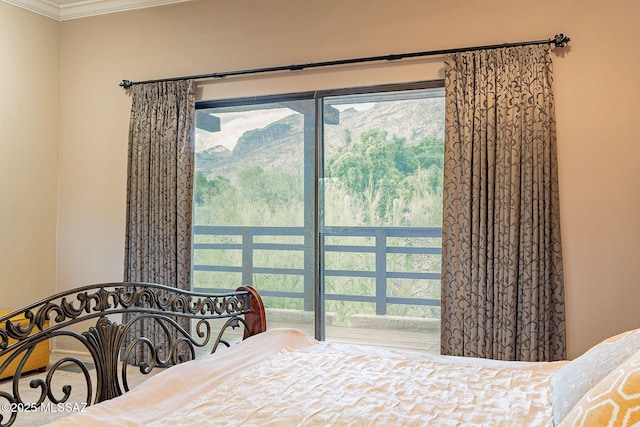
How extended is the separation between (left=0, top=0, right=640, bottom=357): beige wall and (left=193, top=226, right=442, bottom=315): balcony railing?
0.84 meters

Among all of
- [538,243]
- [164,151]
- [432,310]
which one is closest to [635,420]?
[538,243]

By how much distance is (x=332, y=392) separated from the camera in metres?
1.80

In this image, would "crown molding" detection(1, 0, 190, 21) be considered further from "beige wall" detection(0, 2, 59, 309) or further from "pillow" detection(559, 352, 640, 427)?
"pillow" detection(559, 352, 640, 427)

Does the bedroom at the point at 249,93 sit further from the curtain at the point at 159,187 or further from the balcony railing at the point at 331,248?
the balcony railing at the point at 331,248

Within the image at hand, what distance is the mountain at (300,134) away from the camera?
153 inches

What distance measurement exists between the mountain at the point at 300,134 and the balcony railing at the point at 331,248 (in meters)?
0.50

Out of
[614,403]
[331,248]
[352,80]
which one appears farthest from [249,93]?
[614,403]

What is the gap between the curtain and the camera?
4410 millimetres

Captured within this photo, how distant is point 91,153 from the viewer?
4883 mm

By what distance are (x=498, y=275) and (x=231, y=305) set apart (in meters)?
1.79

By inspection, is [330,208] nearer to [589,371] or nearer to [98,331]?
[98,331]

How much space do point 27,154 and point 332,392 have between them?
3.98 meters

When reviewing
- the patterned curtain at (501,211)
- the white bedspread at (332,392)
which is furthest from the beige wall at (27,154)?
the patterned curtain at (501,211)

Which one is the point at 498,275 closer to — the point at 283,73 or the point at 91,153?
the point at 283,73
